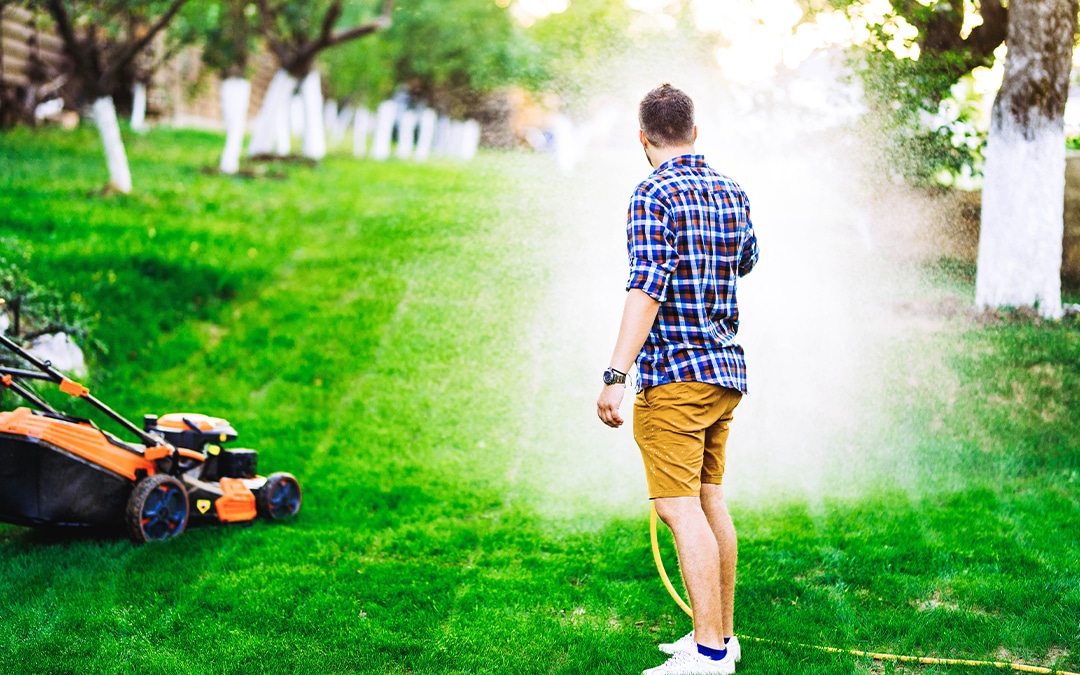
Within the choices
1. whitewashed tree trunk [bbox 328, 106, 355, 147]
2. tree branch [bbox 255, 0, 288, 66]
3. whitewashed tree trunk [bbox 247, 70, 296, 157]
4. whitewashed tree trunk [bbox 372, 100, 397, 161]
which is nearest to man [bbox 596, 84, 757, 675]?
whitewashed tree trunk [bbox 247, 70, 296, 157]

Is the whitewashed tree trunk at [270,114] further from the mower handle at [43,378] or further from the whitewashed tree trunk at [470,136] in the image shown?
the mower handle at [43,378]

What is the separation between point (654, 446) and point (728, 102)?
6.26 m

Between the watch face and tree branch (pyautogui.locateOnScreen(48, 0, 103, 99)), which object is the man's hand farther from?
tree branch (pyautogui.locateOnScreen(48, 0, 103, 99))

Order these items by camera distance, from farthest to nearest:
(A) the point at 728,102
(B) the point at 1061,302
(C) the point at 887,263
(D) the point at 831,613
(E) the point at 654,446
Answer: (A) the point at 728,102
(C) the point at 887,263
(B) the point at 1061,302
(D) the point at 831,613
(E) the point at 654,446

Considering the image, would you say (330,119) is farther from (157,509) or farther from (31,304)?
(157,509)

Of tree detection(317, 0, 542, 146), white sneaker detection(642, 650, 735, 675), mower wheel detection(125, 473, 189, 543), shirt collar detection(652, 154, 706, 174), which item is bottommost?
white sneaker detection(642, 650, 735, 675)

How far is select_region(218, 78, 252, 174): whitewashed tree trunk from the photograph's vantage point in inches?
533

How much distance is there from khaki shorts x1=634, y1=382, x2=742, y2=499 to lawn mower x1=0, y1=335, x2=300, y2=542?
2.43 m

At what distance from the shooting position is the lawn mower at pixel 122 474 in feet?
13.8

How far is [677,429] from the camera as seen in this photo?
324 cm

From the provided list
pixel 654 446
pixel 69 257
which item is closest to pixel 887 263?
pixel 654 446

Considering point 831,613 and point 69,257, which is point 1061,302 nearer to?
point 831,613

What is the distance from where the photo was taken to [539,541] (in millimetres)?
4852

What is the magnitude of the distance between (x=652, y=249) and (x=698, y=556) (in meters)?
0.99
